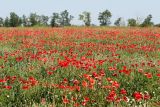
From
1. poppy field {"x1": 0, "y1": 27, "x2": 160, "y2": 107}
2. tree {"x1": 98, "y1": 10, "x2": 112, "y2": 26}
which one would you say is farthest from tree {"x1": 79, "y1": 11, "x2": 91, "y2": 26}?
poppy field {"x1": 0, "y1": 27, "x2": 160, "y2": 107}

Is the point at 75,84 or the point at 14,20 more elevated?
the point at 75,84

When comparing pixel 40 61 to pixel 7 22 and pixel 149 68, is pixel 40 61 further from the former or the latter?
pixel 7 22

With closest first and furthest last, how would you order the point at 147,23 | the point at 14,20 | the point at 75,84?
the point at 75,84 < the point at 147,23 < the point at 14,20

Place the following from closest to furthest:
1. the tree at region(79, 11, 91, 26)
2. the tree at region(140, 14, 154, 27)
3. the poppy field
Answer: the poppy field, the tree at region(140, 14, 154, 27), the tree at region(79, 11, 91, 26)

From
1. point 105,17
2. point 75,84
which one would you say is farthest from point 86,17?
point 75,84

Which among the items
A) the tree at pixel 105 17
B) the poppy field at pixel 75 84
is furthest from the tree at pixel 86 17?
the poppy field at pixel 75 84

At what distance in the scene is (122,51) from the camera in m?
14.2

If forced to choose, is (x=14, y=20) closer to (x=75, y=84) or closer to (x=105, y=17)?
(x=105, y=17)

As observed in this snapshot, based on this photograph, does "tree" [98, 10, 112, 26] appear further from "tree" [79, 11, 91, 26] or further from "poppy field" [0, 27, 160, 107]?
"poppy field" [0, 27, 160, 107]

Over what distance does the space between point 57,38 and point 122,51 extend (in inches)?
284

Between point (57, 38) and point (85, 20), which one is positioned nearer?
point (57, 38)

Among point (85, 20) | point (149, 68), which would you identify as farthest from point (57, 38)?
point (85, 20)

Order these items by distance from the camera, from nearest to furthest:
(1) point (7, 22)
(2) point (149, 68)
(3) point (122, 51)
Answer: (2) point (149, 68) → (3) point (122, 51) → (1) point (7, 22)

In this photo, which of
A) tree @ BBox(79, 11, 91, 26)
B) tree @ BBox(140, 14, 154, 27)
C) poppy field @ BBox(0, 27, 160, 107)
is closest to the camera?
poppy field @ BBox(0, 27, 160, 107)
